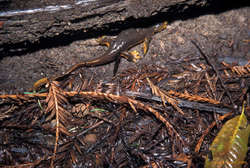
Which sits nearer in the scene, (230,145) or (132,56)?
(230,145)

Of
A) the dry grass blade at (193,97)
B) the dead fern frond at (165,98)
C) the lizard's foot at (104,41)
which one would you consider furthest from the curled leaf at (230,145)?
the lizard's foot at (104,41)

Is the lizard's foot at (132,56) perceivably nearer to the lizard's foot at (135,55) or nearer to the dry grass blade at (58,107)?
the lizard's foot at (135,55)

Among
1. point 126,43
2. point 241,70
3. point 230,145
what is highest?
point 126,43

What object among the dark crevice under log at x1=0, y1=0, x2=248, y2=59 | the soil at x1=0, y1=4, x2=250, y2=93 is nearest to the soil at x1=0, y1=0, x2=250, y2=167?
the soil at x1=0, y1=4, x2=250, y2=93

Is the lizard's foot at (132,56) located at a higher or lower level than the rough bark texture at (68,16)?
lower

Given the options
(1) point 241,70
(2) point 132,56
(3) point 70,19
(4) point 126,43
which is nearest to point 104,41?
(4) point 126,43

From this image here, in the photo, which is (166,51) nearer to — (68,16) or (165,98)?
(165,98)

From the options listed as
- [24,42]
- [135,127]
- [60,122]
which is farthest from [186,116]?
[24,42]
